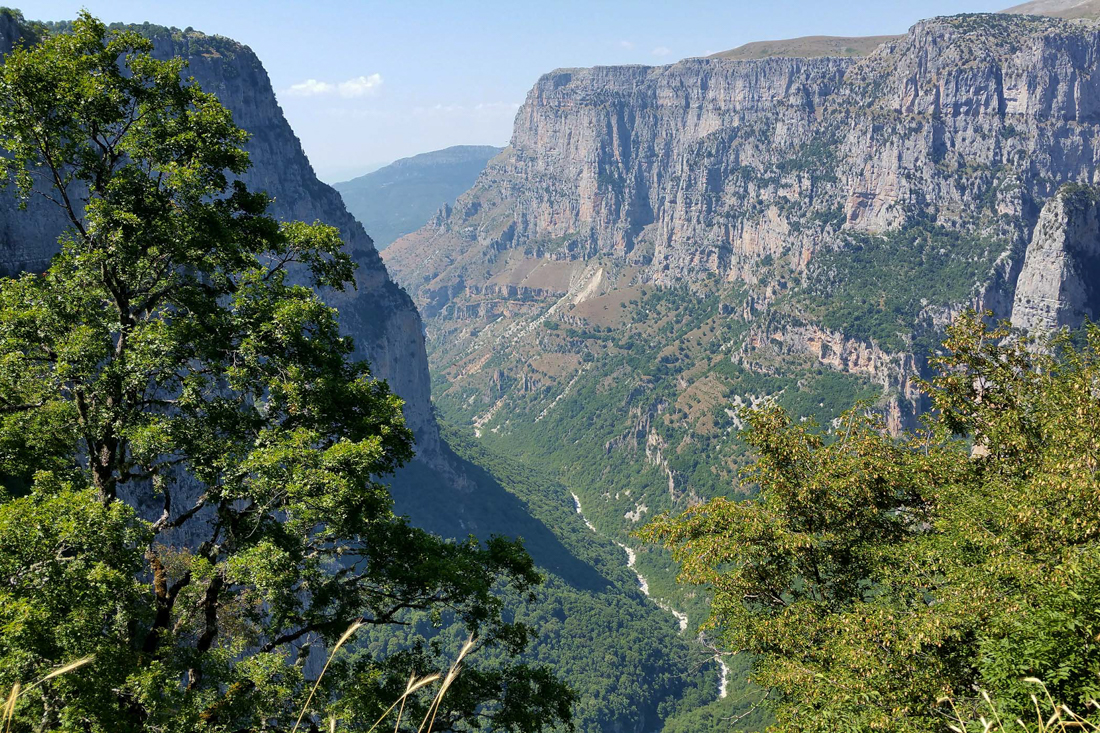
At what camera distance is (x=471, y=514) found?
182 metres

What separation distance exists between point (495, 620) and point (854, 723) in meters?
9.57

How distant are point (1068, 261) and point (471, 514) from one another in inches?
7056

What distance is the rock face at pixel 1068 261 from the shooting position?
177 m

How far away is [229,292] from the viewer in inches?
742

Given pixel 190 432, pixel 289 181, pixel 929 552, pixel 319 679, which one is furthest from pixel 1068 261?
pixel 319 679

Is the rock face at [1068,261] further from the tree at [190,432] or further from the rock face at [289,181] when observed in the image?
the tree at [190,432]

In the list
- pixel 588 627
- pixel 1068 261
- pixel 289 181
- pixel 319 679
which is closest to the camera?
pixel 319 679

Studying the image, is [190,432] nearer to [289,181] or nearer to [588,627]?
[588,627]

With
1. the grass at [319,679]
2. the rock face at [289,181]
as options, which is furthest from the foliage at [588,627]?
the grass at [319,679]

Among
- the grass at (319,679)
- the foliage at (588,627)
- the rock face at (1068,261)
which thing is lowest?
the foliage at (588,627)

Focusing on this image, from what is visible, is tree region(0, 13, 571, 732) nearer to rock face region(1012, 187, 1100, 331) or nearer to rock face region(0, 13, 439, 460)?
rock face region(0, 13, 439, 460)

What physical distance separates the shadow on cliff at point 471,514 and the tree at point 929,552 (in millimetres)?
144003

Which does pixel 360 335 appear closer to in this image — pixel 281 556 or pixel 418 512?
pixel 418 512

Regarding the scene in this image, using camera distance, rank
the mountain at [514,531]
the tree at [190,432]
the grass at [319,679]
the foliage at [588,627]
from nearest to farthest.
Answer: the grass at [319,679]
the tree at [190,432]
the foliage at [588,627]
the mountain at [514,531]
